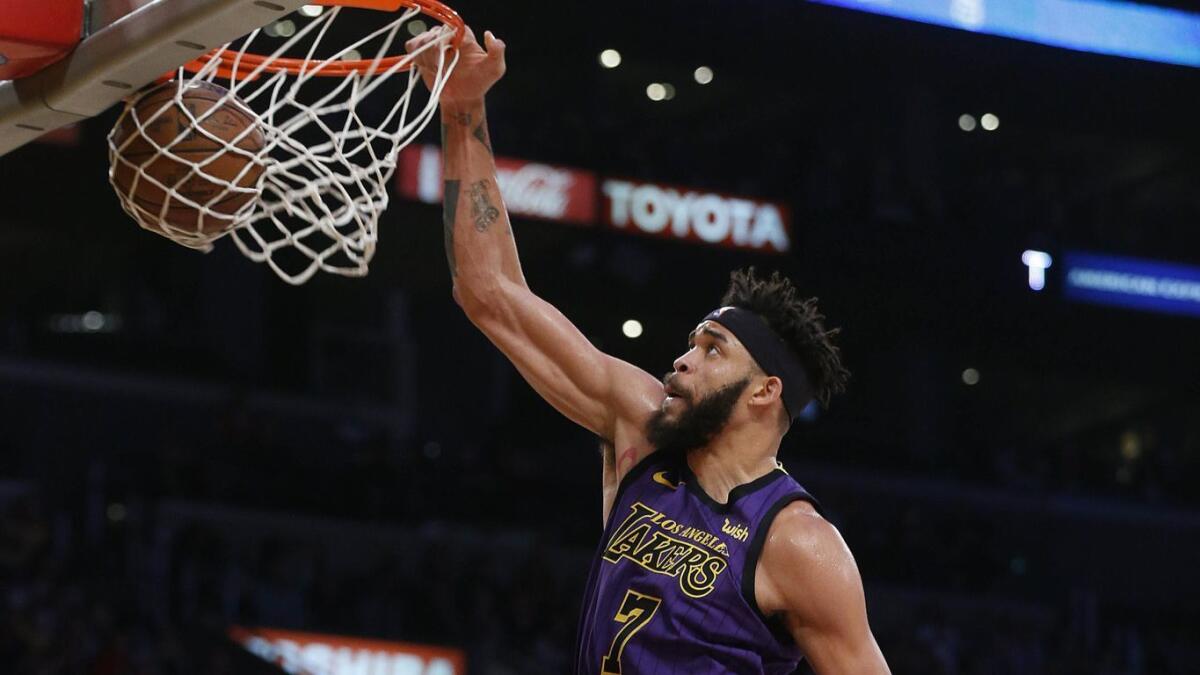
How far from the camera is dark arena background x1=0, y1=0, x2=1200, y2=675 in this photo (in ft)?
36.6

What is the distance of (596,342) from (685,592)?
13.4 m

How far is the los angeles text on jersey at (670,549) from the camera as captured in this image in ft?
11.9

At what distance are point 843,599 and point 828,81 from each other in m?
9.62

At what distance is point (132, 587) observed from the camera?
10.6 metres

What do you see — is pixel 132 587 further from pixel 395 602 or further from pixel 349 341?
pixel 349 341

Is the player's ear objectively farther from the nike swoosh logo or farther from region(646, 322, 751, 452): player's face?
the nike swoosh logo

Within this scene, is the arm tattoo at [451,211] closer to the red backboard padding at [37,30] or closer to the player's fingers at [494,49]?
the player's fingers at [494,49]

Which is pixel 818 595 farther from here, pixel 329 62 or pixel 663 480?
pixel 329 62

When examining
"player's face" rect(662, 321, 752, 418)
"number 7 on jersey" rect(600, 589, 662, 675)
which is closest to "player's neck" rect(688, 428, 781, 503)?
"player's face" rect(662, 321, 752, 418)

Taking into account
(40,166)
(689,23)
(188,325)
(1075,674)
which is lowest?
(1075,674)

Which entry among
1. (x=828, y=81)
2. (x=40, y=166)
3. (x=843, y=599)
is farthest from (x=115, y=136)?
(x=828, y=81)

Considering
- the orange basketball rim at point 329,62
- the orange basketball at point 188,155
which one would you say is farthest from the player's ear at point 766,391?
the orange basketball at point 188,155

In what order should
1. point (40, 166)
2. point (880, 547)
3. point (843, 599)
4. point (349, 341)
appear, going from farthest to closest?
point (349, 341) < point (880, 547) < point (40, 166) < point (843, 599)

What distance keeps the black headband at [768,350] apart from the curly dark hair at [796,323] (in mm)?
18
